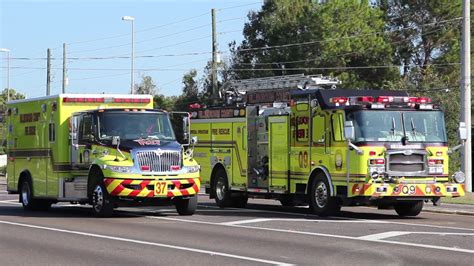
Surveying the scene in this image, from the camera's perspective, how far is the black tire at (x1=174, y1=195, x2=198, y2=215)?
21003mm

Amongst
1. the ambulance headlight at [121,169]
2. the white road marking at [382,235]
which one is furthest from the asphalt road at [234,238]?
the ambulance headlight at [121,169]

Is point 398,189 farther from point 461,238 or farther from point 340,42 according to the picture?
point 340,42

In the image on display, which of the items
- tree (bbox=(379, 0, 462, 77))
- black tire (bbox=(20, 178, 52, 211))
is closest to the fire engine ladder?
black tire (bbox=(20, 178, 52, 211))

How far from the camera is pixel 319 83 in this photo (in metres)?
23.8

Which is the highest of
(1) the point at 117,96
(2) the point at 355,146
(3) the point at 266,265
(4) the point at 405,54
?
(4) the point at 405,54

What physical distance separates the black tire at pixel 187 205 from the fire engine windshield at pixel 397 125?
4.14 meters

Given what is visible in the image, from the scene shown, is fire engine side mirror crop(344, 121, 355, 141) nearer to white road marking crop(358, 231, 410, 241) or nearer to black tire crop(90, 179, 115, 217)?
white road marking crop(358, 231, 410, 241)

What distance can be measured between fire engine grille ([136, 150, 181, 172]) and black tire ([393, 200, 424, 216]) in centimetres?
529

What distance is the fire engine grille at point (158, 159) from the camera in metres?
20.0

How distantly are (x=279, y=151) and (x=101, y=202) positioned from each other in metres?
4.84

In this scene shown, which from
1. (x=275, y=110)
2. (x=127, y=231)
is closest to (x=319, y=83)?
(x=275, y=110)

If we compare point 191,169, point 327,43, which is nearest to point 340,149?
point 191,169

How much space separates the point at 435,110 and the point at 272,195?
15.9 feet

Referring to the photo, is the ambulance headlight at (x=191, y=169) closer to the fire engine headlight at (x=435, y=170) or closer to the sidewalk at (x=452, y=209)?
the fire engine headlight at (x=435, y=170)
